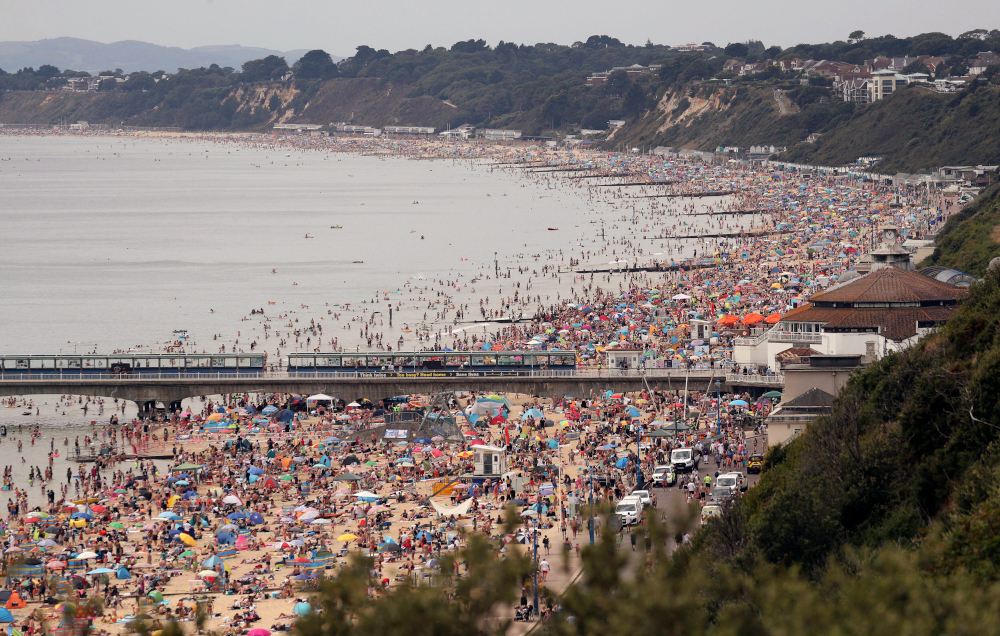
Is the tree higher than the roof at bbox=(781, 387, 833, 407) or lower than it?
higher

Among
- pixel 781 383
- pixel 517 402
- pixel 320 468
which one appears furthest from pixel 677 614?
pixel 517 402

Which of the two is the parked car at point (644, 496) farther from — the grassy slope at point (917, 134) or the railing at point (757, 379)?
the grassy slope at point (917, 134)

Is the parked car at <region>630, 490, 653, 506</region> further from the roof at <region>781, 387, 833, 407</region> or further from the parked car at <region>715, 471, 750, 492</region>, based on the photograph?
the roof at <region>781, 387, 833, 407</region>

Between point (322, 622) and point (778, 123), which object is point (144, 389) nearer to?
point (322, 622)

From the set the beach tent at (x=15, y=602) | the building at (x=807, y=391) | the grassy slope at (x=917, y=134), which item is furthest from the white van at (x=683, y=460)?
the grassy slope at (x=917, y=134)

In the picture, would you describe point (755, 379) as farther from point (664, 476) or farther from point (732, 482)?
point (732, 482)

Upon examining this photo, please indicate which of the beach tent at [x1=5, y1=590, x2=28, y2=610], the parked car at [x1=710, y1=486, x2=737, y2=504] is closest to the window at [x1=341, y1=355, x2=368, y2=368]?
the parked car at [x1=710, y1=486, x2=737, y2=504]
